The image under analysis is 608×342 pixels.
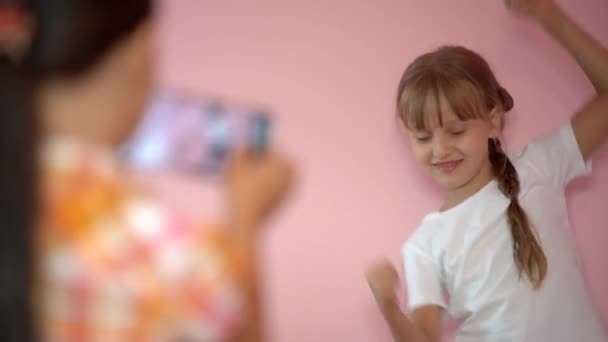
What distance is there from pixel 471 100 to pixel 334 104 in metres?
0.17

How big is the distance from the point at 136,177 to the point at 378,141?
333 millimetres

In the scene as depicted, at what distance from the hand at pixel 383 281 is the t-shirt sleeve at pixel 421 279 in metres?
0.02

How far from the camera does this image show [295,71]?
942 millimetres

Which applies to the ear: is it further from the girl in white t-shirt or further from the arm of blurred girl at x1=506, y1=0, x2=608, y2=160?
the arm of blurred girl at x1=506, y1=0, x2=608, y2=160

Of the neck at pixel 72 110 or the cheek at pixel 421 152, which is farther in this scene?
the cheek at pixel 421 152

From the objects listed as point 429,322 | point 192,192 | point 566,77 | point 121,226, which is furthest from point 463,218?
point 121,226

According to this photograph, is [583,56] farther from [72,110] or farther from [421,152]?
[72,110]

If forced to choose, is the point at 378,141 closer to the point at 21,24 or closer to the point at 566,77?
the point at 566,77

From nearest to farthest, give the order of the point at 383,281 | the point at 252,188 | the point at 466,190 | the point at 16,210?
the point at 16,210, the point at 252,188, the point at 383,281, the point at 466,190

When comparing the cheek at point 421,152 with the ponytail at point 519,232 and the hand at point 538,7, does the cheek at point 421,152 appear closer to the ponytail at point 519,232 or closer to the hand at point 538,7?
the ponytail at point 519,232

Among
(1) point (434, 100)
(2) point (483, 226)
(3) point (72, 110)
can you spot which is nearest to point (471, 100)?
(1) point (434, 100)

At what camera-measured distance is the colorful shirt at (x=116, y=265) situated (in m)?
0.68

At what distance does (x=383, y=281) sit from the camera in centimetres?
93

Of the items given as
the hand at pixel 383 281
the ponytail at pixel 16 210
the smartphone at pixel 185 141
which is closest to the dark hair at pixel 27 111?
the ponytail at pixel 16 210
